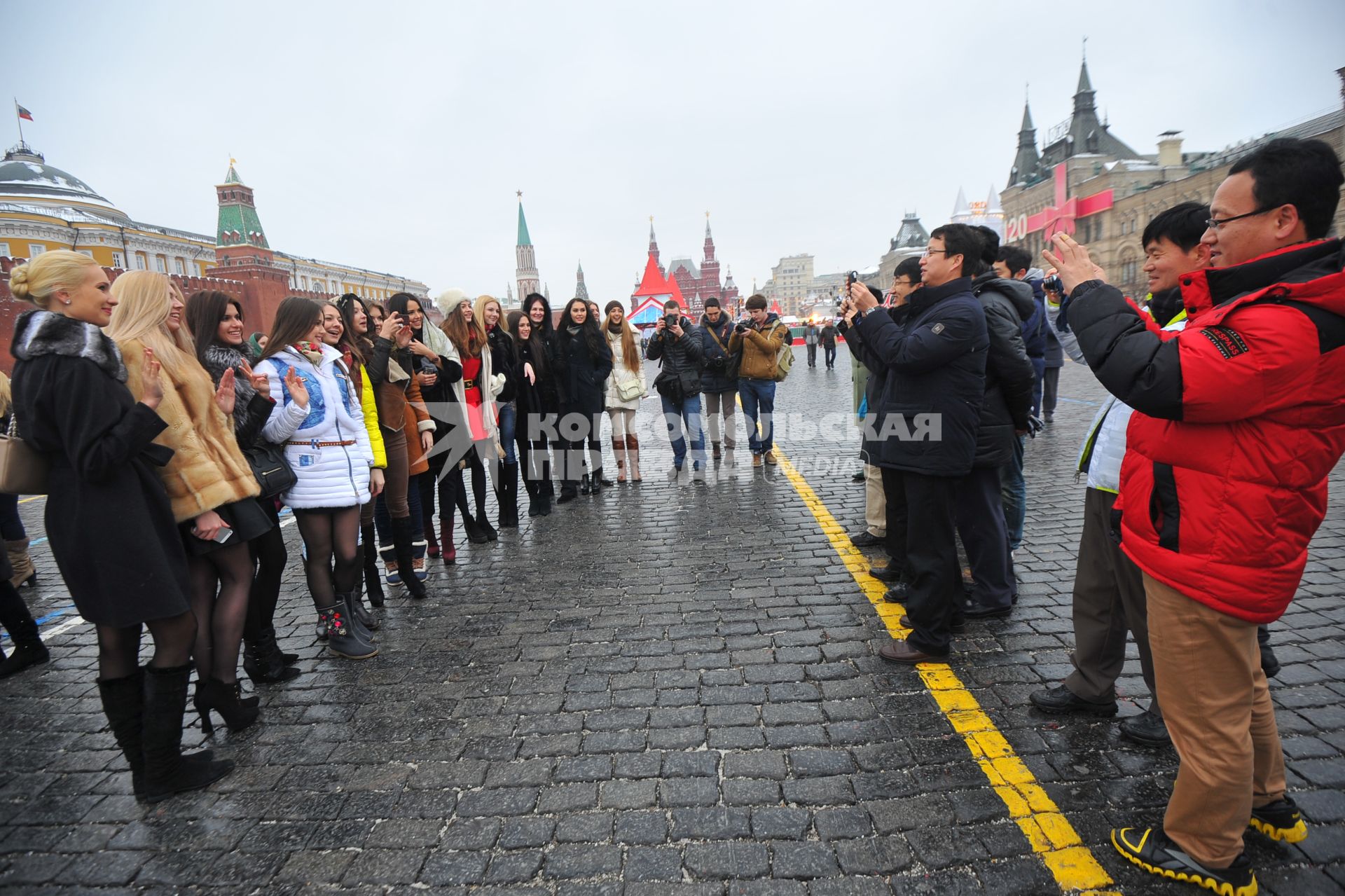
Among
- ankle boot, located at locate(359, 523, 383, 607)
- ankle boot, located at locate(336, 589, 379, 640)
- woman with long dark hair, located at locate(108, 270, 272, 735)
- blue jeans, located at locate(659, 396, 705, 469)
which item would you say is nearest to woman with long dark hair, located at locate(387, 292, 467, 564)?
ankle boot, located at locate(359, 523, 383, 607)

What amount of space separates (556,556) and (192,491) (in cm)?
295

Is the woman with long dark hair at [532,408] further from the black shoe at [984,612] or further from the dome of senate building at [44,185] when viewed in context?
the dome of senate building at [44,185]

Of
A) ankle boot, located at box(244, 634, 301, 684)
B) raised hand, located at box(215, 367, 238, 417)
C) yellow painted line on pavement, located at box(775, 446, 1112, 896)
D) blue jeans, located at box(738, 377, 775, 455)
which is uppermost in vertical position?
raised hand, located at box(215, 367, 238, 417)

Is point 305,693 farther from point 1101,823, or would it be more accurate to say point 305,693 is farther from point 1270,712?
point 1270,712

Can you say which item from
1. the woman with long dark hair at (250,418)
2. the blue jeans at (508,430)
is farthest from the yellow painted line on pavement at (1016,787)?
the blue jeans at (508,430)

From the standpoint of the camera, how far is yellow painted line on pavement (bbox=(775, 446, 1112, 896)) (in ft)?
6.78

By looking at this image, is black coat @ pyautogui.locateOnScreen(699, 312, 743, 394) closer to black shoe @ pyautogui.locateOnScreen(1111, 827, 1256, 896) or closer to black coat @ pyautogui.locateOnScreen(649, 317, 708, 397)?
black coat @ pyautogui.locateOnScreen(649, 317, 708, 397)

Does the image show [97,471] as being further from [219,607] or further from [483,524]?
[483,524]

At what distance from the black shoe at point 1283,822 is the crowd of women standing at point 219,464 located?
3.92 metres

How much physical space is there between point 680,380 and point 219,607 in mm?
5513

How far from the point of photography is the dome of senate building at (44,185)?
6531 centimetres

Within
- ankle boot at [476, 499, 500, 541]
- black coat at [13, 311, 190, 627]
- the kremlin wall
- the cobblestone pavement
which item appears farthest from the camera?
the kremlin wall

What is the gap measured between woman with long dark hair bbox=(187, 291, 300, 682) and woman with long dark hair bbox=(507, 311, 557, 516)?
316 centimetres

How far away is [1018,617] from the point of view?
3.79m
